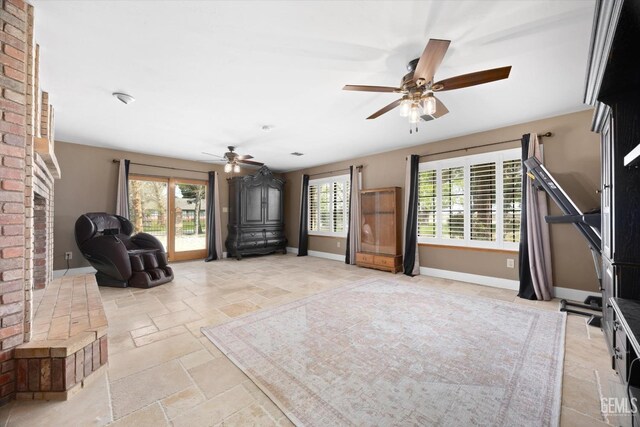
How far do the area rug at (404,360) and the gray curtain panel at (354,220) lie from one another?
8.52ft

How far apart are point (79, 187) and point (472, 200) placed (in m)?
7.27

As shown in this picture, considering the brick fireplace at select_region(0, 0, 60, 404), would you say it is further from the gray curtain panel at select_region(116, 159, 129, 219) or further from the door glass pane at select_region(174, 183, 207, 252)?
the door glass pane at select_region(174, 183, 207, 252)

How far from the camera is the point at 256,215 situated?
6816mm

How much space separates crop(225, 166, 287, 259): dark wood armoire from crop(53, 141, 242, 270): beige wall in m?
2.29

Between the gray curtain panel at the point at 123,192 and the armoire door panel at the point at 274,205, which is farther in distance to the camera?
the armoire door panel at the point at 274,205

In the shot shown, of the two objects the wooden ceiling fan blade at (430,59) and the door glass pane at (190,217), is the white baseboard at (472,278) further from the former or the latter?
the door glass pane at (190,217)

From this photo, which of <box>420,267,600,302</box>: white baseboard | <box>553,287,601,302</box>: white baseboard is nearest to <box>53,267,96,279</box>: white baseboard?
<box>420,267,600,302</box>: white baseboard

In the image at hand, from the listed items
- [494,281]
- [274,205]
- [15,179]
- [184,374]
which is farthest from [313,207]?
[15,179]

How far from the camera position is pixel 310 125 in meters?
3.86

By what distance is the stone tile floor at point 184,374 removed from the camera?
4.74ft

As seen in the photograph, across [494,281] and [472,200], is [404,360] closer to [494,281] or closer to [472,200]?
[494,281]

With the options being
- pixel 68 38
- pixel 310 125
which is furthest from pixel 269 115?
pixel 68 38

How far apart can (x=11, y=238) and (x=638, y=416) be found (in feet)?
11.4

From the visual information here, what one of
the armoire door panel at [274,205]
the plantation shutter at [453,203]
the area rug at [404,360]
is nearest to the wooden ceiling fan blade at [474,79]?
the area rug at [404,360]
